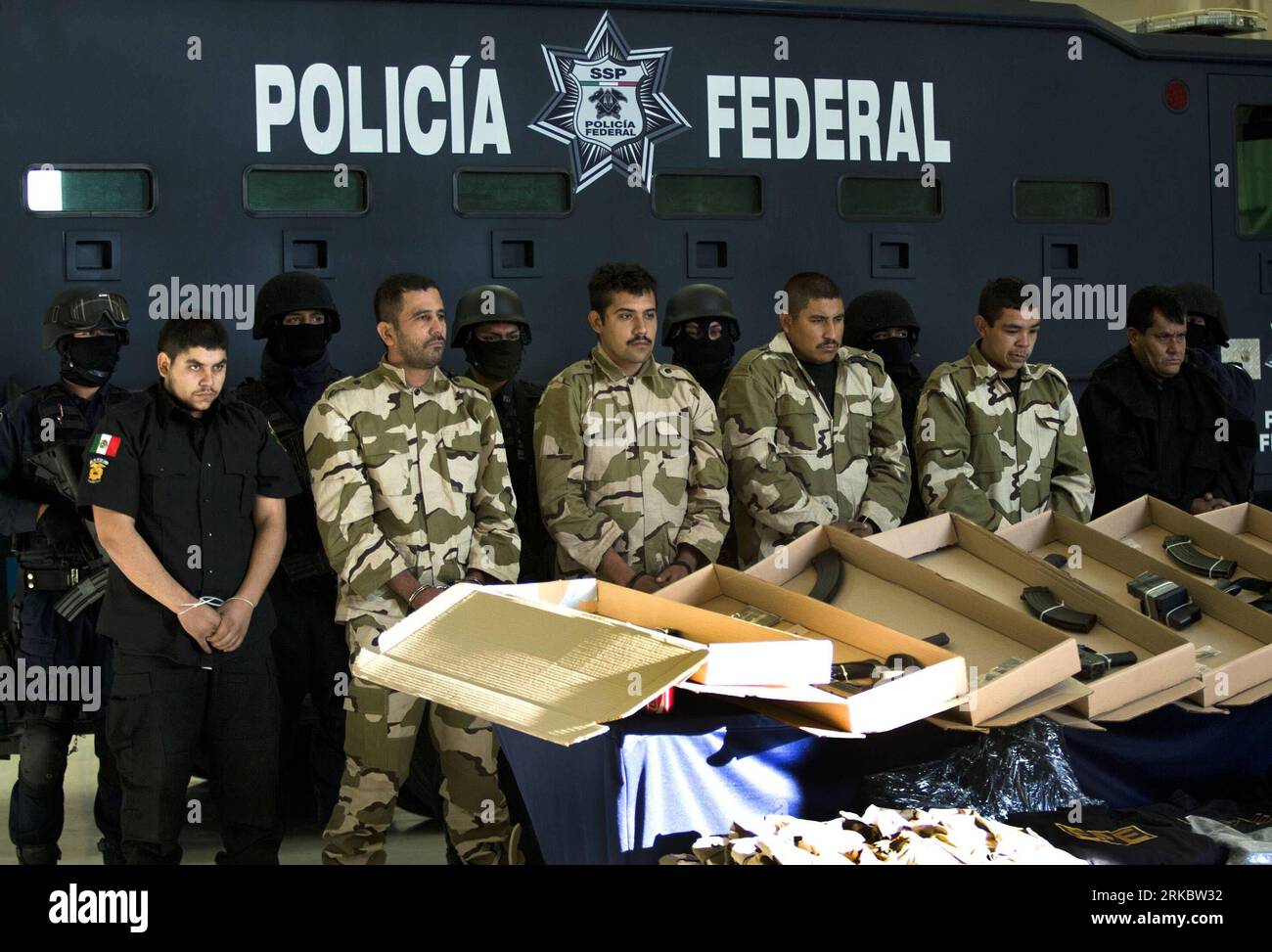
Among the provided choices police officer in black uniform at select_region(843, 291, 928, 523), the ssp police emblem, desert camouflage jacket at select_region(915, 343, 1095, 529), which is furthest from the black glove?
police officer in black uniform at select_region(843, 291, 928, 523)

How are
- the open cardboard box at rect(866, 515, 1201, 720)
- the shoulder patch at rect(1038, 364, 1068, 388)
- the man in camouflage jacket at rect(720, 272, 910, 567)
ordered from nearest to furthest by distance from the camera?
1. the open cardboard box at rect(866, 515, 1201, 720)
2. the man in camouflage jacket at rect(720, 272, 910, 567)
3. the shoulder patch at rect(1038, 364, 1068, 388)

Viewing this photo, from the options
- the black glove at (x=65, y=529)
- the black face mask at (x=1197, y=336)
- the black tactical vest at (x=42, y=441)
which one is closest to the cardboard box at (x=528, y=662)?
the black glove at (x=65, y=529)

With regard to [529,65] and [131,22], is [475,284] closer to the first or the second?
[529,65]

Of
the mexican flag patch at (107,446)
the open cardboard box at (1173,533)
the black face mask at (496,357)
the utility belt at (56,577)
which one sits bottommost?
the utility belt at (56,577)

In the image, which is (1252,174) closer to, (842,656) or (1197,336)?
(1197,336)

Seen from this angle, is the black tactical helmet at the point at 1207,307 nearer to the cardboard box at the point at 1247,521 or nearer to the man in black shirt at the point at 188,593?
the cardboard box at the point at 1247,521

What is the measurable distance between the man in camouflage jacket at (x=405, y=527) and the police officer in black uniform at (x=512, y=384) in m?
0.49

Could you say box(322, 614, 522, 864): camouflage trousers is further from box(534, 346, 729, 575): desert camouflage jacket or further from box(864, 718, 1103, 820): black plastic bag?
box(864, 718, 1103, 820): black plastic bag

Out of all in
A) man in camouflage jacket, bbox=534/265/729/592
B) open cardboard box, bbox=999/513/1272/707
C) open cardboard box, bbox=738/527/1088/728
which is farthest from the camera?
man in camouflage jacket, bbox=534/265/729/592

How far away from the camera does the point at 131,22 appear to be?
16.0 feet

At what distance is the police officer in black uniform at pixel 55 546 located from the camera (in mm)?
4219

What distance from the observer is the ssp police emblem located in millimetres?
5184

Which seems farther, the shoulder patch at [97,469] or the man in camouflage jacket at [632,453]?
the man in camouflage jacket at [632,453]

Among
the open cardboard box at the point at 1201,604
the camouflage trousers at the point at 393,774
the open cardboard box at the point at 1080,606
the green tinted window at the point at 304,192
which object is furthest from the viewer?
the green tinted window at the point at 304,192
